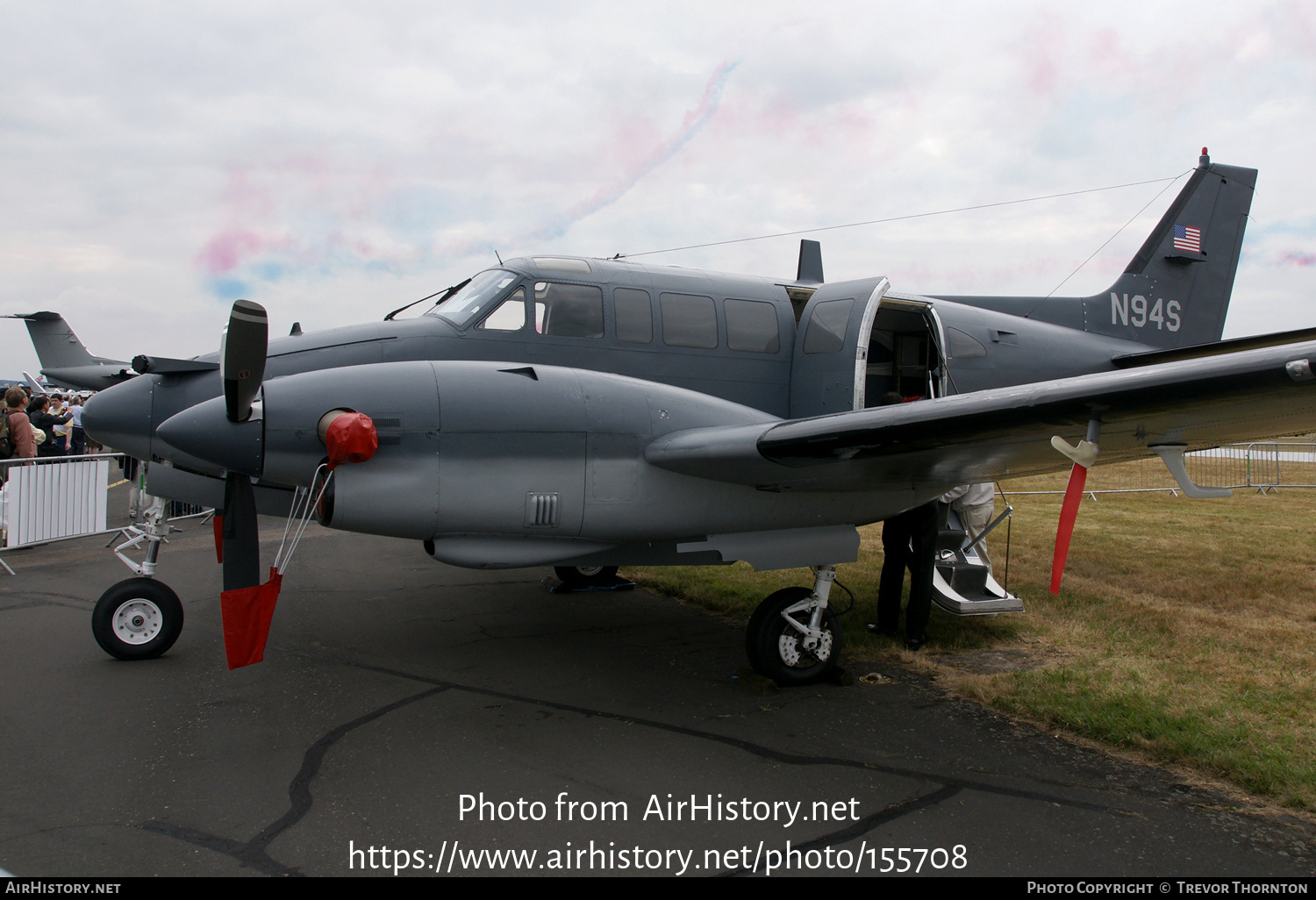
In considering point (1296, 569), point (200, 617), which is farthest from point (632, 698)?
point (1296, 569)

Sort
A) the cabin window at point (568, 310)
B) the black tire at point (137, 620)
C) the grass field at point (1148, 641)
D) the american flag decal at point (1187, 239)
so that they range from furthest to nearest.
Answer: the american flag decal at point (1187, 239) → the cabin window at point (568, 310) → the black tire at point (137, 620) → the grass field at point (1148, 641)

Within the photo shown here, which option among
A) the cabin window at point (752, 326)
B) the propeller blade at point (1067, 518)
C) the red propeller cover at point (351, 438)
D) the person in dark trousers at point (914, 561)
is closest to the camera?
the propeller blade at point (1067, 518)

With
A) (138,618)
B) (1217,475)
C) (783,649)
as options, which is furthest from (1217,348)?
(1217,475)

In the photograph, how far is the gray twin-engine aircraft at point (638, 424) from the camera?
13.4 feet

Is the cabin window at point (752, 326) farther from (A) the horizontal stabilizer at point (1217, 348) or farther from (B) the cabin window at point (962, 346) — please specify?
(A) the horizontal stabilizer at point (1217, 348)

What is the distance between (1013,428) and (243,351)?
3.91 meters

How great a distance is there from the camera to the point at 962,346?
291 inches

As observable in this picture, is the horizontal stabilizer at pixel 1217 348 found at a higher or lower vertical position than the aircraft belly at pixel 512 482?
higher

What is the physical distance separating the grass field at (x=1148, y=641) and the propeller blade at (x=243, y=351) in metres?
4.70

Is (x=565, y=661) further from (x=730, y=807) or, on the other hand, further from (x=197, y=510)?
(x=197, y=510)

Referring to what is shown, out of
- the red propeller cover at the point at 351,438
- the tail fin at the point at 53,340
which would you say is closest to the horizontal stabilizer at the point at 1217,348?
the red propeller cover at the point at 351,438

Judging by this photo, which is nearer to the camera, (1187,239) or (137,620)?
(137,620)

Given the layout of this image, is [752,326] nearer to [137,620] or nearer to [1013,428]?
[1013,428]

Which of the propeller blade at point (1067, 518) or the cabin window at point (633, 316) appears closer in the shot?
the propeller blade at point (1067, 518)
